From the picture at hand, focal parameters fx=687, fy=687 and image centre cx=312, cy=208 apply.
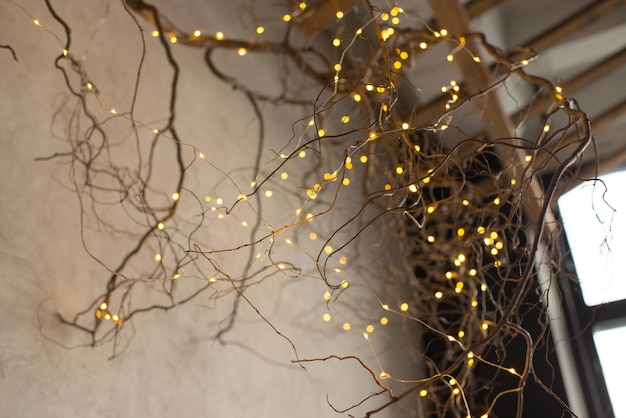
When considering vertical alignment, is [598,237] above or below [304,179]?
above

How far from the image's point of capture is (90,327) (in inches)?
72.3

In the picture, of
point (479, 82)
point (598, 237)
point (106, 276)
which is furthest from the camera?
point (598, 237)

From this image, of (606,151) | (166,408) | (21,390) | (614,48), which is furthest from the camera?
(606,151)

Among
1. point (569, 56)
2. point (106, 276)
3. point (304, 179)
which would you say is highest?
point (569, 56)

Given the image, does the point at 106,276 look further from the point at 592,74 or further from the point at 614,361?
the point at 614,361

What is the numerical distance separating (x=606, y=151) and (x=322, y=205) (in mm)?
1987

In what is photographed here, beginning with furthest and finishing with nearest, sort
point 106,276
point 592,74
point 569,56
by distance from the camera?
point 569,56 < point 592,74 < point 106,276

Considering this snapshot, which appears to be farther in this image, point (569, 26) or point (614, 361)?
point (614, 361)

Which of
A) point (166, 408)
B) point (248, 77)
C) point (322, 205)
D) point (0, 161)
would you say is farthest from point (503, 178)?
point (0, 161)

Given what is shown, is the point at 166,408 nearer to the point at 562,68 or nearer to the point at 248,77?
the point at 248,77

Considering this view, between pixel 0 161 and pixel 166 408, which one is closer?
pixel 0 161

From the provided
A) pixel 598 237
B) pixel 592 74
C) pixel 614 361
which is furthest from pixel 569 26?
pixel 614 361

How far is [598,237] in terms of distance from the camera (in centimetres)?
374

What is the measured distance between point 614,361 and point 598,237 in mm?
663
